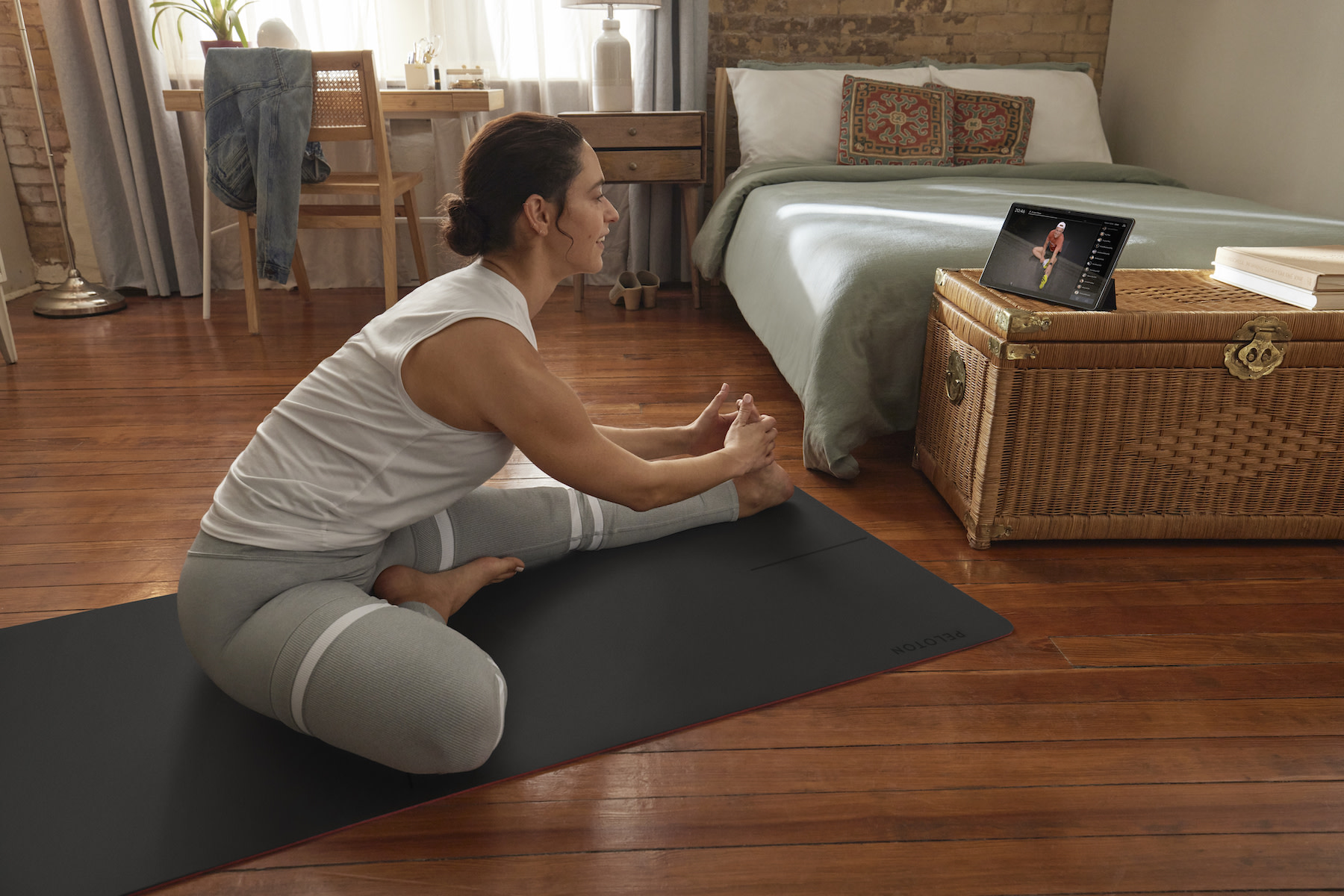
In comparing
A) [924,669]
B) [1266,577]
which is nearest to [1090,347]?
[1266,577]

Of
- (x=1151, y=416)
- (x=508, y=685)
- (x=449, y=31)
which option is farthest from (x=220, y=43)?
(x=1151, y=416)

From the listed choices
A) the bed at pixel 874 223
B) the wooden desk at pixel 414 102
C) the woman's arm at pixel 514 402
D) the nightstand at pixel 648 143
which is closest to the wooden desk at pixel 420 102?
the wooden desk at pixel 414 102

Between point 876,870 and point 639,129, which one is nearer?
point 876,870

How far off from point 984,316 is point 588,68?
8.88 feet

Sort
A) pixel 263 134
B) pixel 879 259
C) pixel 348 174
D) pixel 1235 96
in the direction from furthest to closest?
1. pixel 348 174
2. pixel 1235 96
3. pixel 263 134
4. pixel 879 259

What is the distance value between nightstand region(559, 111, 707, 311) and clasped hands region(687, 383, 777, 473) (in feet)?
6.31

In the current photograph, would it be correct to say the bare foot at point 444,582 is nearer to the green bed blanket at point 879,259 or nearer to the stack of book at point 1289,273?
the green bed blanket at point 879,259

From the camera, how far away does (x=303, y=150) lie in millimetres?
2859

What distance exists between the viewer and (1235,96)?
9.86ft

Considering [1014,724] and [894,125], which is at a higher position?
[894,125]

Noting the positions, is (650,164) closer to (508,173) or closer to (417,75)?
(417,75)

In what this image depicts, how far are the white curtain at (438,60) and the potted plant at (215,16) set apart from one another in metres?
0.13

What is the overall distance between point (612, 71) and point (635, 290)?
2.75ft

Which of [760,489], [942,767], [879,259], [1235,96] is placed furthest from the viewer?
[1235,96]
